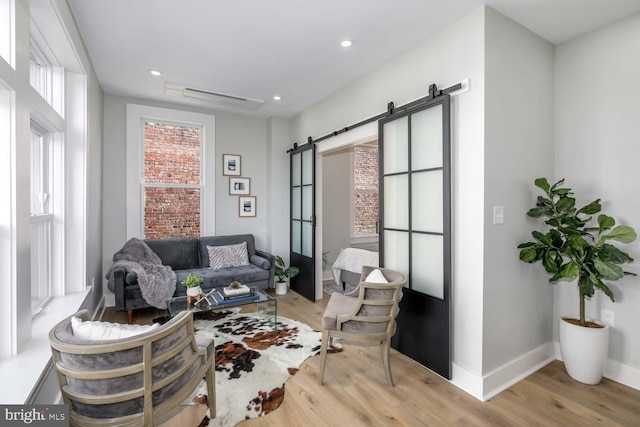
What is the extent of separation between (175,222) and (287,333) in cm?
254

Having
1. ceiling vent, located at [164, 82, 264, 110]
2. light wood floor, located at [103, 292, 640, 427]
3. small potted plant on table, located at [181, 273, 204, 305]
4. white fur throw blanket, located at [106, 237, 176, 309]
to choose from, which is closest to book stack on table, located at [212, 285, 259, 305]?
small potted plant on table, located at [181, 273, 204, 305]

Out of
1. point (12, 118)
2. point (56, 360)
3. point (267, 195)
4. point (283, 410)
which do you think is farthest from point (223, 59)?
point (283, 410)

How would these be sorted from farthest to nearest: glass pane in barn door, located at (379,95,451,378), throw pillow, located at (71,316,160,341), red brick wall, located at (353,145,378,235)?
1. red brick wall, located at (353,145,378,235)
2. glass pane in barn door, located at (379,95,451,378)
3. throw pillow, located at (71,316,160,341)

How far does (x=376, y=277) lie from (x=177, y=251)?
300cm

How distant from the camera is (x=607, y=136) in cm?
252

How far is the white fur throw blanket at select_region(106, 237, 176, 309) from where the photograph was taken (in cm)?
350

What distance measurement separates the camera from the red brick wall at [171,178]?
4512 mm

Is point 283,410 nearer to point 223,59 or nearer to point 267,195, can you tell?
point 223,59

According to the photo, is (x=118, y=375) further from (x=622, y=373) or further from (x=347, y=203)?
(x=347, y=203)

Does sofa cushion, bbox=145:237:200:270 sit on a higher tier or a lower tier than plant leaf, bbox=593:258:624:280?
lower

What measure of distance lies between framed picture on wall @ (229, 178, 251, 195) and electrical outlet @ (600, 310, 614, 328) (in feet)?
14.7

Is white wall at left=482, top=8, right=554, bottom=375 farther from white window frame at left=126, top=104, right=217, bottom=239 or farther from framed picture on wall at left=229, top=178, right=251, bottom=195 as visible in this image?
white window frame at left=126, top=104, right=217, bottom=239

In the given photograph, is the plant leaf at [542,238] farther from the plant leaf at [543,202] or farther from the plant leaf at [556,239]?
the plant leaf at [543,202]

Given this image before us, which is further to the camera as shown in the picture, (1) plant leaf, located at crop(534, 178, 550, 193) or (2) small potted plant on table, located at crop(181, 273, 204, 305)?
(2) small potted plant on table, located at crop(181, 273, 204, 305)
